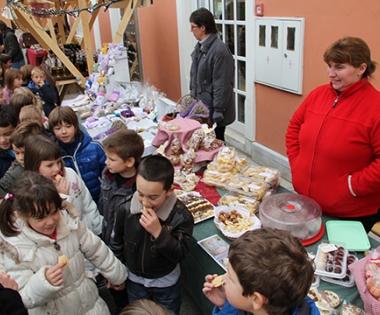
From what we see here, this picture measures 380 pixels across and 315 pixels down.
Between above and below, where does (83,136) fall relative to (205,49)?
below

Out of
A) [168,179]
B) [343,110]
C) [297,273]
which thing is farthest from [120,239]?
[343,110]

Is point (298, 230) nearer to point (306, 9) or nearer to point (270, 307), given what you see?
point (270, 307)

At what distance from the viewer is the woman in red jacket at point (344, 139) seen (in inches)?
80.0

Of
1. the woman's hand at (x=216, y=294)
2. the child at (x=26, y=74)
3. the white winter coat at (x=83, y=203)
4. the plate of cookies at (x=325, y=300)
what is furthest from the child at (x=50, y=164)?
the child at (x=26, y=74)

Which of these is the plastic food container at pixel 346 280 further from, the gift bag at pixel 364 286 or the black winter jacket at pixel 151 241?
the black winter jacket at pixel 151 241

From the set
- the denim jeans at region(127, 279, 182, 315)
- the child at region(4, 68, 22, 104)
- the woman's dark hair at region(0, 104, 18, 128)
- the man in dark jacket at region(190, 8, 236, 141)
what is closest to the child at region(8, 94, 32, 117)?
the woman's dark hair at region(0, 104, 18, 128)

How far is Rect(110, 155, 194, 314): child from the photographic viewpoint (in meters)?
1.84

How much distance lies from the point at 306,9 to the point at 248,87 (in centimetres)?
141

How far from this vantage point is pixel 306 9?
12.5 ft

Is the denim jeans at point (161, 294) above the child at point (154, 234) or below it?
below

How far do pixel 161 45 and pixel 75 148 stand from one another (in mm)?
5160

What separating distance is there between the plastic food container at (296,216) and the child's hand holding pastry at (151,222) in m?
0.74

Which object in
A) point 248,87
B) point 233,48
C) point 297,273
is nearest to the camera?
point 297,273

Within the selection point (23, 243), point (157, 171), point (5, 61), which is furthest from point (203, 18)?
point (5, 61)
